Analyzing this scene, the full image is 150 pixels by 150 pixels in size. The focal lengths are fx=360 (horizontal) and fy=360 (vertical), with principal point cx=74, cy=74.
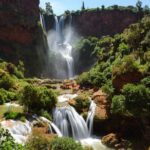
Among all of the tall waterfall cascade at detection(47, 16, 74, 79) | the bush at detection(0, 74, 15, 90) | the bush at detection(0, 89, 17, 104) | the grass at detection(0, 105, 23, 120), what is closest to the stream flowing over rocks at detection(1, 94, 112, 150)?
the grass at detection(0, 105, 23, 120)

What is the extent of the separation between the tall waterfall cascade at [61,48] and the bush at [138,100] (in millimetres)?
44239

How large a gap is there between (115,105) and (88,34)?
209 ft

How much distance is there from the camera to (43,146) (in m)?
23.5

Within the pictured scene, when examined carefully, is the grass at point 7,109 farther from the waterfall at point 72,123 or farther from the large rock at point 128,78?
the large rock at point 128,78

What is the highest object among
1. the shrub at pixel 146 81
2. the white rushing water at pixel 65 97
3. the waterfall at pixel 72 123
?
the shrub at pixel 146 81

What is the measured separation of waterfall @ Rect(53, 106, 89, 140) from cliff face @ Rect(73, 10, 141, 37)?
61284 mm

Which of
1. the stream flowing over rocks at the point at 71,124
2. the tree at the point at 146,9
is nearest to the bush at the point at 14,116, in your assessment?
the stream flowing over rocks at the point at 71,124

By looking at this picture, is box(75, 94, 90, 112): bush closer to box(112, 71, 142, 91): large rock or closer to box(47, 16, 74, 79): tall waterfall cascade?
box(112, 71, 142, 91): large rock

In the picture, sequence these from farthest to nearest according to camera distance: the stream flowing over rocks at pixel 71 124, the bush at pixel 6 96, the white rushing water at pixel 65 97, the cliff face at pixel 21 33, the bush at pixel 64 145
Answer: the cliff face at pixel 21 33 < the white rushing water at pixel 65 97 < the bush at pixel 6 96 < the stream flowing over rocks at pixel 71 124 < the bush at pixel 64 145

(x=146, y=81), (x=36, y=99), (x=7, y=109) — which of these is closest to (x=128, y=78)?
(x=146, y=81)

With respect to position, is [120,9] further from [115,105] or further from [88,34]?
[115,105]

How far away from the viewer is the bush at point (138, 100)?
110ft

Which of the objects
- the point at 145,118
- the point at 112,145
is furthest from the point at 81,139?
the point at 145,118

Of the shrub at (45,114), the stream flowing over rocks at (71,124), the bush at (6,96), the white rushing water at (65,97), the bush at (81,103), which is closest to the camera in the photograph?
the stream flowing over rocks at (71,124)
